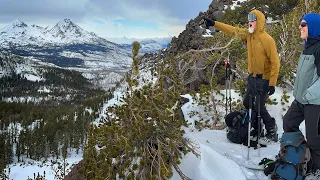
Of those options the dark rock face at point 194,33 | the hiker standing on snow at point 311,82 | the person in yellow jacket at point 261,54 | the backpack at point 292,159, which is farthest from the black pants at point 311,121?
the dark rock face at point 194,33

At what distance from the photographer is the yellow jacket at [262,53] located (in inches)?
197

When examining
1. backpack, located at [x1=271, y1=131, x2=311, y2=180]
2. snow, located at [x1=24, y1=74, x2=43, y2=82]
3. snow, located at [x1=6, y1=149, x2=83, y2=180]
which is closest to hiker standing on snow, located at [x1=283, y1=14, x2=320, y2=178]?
backpack, located at [x1=271, y1=131, x2=311, y2=180]

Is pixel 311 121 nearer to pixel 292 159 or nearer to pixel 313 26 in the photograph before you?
pixel 292 159

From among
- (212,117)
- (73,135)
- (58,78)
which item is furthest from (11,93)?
(212,117)

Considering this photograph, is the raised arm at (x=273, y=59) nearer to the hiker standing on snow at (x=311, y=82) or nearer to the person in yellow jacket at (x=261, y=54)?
the person in yellow jacket at (x=261, y=54)

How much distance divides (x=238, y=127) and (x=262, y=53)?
153 centimetres

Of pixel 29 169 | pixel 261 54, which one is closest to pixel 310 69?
pixel 261 54

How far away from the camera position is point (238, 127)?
569 cm

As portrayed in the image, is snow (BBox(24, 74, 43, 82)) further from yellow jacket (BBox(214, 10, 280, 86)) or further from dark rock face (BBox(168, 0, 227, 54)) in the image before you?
yellow jacket (BBox(214, 10, 280, 86))

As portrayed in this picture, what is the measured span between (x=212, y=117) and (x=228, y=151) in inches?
172

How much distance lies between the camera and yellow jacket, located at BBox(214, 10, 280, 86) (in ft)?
16.4

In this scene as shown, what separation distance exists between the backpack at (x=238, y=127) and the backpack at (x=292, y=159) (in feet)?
4.66

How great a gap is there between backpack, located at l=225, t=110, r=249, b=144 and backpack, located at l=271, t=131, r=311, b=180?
142 centimetres

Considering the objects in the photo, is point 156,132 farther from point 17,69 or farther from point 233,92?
point 17,69
